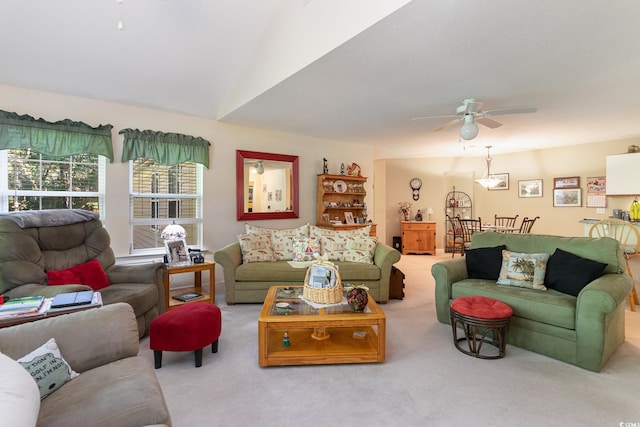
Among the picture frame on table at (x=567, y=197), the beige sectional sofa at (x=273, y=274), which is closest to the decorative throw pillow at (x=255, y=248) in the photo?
the beige sectional sofa at (x=273, y=274)

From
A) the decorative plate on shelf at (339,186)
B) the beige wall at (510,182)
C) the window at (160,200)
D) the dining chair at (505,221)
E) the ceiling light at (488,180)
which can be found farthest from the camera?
the dining chair at (505,221)

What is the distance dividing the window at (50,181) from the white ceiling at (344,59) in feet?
2.41

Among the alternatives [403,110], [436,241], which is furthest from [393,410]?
[436,241]

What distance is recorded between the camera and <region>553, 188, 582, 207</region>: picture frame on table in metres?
6.51

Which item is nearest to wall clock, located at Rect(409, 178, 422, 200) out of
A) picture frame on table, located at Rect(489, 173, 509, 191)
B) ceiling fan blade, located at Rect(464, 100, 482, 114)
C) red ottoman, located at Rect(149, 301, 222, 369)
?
picture frame on table, located at Rect(489, 173, 509, 191)

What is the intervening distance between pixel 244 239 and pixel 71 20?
2.78 meters

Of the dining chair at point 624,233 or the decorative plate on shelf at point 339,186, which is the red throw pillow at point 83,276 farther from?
the dining chair at point 624,233

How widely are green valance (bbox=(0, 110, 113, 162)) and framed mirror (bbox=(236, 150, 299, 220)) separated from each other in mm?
1698

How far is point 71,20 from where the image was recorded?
301 cm

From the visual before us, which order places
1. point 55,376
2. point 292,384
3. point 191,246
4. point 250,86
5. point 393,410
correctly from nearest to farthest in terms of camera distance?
1. point 55,376
2. point 393,410
3. point 292,384
4. point 250,86
5. point 191,246

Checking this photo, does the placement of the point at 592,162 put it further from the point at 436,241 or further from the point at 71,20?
the point at 71,20

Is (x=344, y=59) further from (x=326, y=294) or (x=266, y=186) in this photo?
(x=266, y=186)

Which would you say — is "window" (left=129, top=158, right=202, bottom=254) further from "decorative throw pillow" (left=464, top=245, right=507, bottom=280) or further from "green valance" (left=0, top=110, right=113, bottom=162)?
"decorative throw pillow" (left=464, top=245, right=507, bottom=280)

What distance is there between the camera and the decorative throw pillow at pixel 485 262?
10.8 feet
